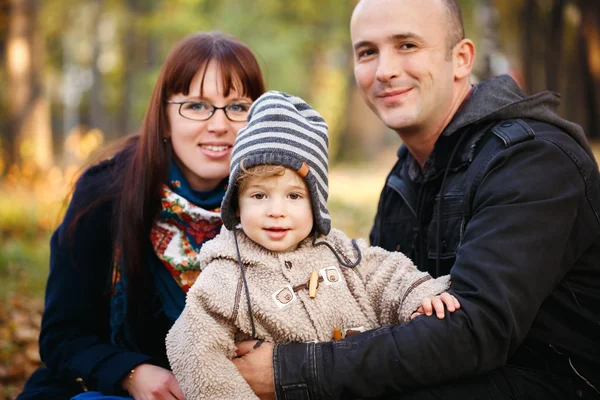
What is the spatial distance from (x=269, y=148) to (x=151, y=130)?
1.06 m

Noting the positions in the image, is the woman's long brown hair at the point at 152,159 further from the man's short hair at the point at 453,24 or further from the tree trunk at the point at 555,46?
the tree trunk at the point at 555,46

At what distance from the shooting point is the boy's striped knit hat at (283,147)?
265cm

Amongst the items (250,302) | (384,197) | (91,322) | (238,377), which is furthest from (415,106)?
(91,322)

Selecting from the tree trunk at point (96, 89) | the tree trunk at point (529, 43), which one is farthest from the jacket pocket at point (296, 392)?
the tree trunk at point (96, 89)

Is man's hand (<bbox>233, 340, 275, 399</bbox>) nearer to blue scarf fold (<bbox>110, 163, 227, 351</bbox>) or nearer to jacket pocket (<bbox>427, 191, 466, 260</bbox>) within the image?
blue scarf fold (<bbox>110, 163, 227, 351</bbox>)

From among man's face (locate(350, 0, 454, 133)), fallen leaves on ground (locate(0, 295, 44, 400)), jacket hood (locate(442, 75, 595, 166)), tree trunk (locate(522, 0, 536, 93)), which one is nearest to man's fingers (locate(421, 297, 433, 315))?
jacket hood (locate(442, 75, 595, 166))

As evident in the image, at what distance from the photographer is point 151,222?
11.3 feet

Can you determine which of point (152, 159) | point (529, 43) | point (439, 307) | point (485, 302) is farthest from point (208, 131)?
point (529, 43)

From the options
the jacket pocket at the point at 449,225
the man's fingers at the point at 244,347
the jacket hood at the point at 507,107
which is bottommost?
the man's fingers at the point at 244,347

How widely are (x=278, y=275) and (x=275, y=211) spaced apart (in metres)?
0.28

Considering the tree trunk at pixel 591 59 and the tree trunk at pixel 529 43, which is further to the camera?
the tree trunk at pixel 529 43

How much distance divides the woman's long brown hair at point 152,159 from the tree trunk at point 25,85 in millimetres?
10440

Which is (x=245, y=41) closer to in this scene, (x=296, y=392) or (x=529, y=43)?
(x=529, y=43)

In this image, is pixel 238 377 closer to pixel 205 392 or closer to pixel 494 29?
pixel 205 392
